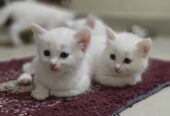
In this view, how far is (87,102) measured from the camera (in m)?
1.40

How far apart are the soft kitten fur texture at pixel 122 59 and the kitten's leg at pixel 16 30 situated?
1.29m

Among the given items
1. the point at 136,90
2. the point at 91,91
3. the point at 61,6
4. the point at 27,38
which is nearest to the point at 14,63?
the point at 91,91

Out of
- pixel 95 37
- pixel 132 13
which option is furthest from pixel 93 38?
pixel 132 13

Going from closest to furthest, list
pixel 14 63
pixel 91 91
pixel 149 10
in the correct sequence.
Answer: pixel 91 91 → pixel 14 63 → pixel 149 10

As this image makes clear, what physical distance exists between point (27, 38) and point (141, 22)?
3.60 ft

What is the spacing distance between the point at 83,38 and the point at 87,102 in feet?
0.80

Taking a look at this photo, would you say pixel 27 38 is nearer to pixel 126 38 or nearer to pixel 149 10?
pixel 149 10

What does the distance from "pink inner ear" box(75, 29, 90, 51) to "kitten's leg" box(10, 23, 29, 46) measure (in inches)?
55.9

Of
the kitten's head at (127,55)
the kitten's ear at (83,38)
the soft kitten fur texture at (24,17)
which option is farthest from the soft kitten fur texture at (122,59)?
the soft kitten fur texture at (24,17)

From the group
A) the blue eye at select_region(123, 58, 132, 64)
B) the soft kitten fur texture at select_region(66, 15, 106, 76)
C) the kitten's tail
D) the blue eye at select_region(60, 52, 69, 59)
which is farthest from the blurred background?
the blue eye at select_region(60, 52, 69, 59)

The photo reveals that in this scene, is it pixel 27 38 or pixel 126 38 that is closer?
pixel 126 38

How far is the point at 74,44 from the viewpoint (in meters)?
1.37

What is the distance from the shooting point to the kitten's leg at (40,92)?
4.67ft

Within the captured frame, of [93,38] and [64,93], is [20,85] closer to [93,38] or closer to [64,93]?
[64,93]
